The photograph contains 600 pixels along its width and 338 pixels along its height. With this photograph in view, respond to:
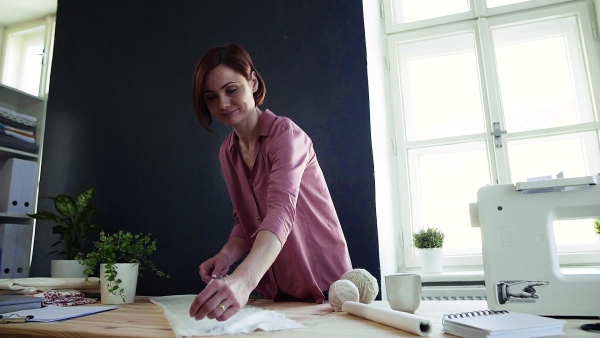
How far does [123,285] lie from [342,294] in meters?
0.85

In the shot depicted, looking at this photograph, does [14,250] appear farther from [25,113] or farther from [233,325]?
[233,325]

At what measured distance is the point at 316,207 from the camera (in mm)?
1550

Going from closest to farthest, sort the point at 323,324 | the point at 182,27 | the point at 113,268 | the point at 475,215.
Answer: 1. the point at 323,324
2. the point at 475,215
3. the point at 113,268
4. the point at 182,27

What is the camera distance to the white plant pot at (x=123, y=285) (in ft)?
4.88

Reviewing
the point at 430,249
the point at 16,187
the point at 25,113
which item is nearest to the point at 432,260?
the point at 430,249

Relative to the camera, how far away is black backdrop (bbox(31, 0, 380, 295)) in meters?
2.06

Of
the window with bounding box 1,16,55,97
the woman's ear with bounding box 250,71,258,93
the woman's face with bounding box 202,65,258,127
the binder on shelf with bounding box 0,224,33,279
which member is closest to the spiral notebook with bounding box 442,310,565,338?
the woman's face with bounding box 202,65,258,127

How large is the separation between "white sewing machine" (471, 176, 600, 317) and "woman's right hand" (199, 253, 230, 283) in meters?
0.80

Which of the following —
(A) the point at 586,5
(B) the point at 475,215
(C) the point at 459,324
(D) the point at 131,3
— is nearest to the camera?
(C) the point at 459,324

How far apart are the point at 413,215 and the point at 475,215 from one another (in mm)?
1426

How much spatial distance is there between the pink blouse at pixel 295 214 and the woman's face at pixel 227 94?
0.09 m

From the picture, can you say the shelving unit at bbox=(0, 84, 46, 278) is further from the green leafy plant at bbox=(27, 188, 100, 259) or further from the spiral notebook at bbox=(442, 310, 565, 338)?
the spiral notebook at bbox=(442, 310, 565, 338)

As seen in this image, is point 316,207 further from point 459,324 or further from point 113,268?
point 459,324

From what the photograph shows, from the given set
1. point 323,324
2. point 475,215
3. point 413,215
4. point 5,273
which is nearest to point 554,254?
point 475,215
